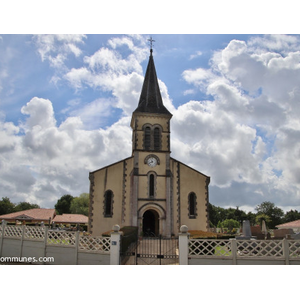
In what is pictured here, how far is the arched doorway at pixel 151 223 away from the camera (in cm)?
2797

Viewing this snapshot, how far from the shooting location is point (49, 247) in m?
13.1

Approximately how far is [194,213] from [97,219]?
9.44 metres

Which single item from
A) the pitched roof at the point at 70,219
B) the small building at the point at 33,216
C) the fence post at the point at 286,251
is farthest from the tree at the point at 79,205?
the fence post at the point at 286,251

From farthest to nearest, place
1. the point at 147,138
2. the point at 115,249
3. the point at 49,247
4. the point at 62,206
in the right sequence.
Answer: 1. the point at 62,206
2. the point at 147,138
3. the point at 49,247
4. the point at 115,249

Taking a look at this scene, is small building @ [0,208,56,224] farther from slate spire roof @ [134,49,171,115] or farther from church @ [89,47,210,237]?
slate spire roof @ [134,49,171,115]

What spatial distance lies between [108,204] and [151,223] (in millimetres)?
4876

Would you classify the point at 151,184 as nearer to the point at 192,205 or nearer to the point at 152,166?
the point at 152,166

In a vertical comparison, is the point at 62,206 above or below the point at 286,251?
above

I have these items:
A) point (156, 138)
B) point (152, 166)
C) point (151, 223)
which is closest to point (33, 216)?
point (151, 223)

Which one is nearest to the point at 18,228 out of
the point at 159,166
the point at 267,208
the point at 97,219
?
the point at 97,219

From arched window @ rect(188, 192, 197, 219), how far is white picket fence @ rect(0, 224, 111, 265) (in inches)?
615
